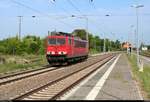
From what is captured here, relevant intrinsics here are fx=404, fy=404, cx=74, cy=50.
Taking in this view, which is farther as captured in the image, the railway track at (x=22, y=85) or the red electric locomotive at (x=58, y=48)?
the red electric locomotive at (x=58, y=48)

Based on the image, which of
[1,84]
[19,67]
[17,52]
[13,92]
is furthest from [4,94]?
[17,52]

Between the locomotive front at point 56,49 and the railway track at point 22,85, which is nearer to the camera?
the railway track at point 22,85

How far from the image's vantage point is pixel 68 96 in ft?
53.1

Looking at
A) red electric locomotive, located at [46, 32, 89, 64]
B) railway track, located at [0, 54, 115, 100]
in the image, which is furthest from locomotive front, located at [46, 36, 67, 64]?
railway track, located at [0, 54, 115, 100]

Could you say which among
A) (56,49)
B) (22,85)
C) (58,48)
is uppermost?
(58,48)

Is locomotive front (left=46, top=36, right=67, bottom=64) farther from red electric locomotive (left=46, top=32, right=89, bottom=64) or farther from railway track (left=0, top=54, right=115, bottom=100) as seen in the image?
railway track (left=0, top=54, right=115, bottom=100)

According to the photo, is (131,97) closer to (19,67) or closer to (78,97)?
(78,97)

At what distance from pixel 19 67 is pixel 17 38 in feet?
187

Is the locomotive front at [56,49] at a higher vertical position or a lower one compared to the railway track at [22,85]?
Result: higher

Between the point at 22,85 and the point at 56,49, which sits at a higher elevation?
the point at 56,49

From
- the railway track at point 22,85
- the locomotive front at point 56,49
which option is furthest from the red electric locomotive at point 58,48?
the railway track at point 22,85

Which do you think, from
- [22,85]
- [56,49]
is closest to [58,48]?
[56,49]

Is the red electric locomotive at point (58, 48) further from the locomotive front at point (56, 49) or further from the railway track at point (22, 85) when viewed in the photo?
the railway track at point (22, 85)

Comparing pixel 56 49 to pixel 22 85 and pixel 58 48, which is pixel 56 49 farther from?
pixel 22 85
